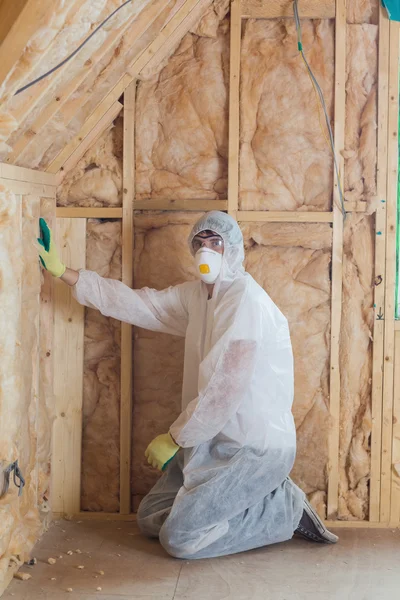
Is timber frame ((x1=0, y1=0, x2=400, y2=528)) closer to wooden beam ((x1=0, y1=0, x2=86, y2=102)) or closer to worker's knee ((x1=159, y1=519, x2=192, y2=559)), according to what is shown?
worker's knee ((x1=159, y1=519, x2=192, y2=559))

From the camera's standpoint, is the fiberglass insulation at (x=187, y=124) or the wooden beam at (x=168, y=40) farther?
the fiberglass insulation at (x=187, y=124)

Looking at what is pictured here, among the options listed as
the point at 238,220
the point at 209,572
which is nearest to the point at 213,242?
the point at 238,220

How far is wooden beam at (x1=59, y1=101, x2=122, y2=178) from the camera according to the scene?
392cm

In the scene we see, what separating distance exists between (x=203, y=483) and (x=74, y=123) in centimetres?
179

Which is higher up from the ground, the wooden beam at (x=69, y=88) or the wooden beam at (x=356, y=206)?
the wooden beam at (x=69, y=88)

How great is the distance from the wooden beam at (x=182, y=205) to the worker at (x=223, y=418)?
0.34m

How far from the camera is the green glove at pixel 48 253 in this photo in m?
3.65

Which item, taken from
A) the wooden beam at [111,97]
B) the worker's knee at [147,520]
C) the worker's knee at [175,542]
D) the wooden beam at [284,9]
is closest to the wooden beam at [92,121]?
the wooden beam at [111,97]

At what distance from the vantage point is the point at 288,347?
12.0ft

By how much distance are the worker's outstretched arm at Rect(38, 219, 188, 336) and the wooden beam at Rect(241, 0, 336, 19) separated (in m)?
1.40

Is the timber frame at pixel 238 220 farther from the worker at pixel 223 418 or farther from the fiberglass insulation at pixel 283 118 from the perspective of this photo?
the worker at pixel 223 418

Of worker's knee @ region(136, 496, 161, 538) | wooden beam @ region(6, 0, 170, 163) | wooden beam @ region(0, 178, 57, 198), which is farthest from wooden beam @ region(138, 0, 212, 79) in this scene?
worker's knee @ region(136, 496, 161, 538)

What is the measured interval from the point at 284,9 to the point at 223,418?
2.03 metres

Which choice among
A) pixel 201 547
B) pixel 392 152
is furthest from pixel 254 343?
pixel 392 152
